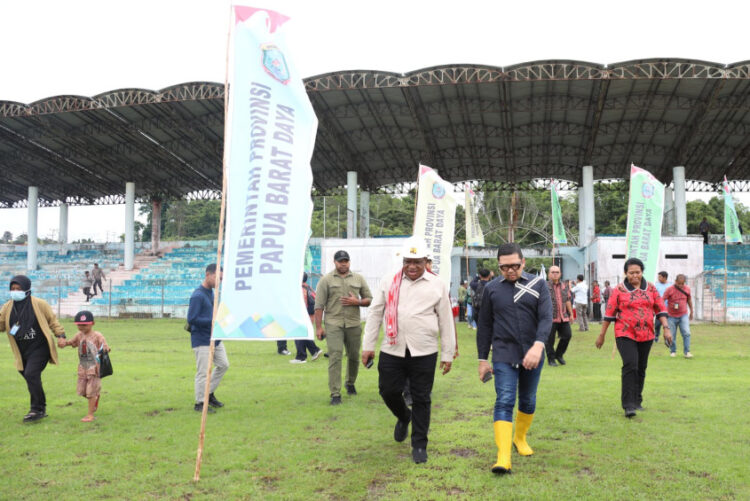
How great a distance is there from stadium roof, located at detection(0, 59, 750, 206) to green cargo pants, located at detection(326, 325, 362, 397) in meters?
19.9

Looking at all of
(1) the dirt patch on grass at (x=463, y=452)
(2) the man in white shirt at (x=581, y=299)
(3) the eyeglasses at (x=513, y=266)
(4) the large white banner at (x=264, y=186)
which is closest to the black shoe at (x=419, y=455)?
(1) the dirt patch on grass at (x=463, y=452)

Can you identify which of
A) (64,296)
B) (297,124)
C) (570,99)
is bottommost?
(64,296)

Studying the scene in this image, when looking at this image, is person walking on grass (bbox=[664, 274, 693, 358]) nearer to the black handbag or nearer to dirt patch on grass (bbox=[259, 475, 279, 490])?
dirt patch on grass (bbox=[259, 475, 279, 490])

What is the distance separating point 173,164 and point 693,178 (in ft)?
102

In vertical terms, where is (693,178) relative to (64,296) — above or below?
above

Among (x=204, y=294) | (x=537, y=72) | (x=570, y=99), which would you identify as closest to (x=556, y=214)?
(x=570, y=99)

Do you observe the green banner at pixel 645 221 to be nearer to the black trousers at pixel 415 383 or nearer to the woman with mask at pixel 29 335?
the black trousers at pixel 415 383

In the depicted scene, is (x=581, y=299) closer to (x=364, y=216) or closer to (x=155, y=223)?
(x=364, y=216)

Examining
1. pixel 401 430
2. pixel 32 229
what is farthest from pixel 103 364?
pixel 32 229

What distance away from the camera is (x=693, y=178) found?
3862cm

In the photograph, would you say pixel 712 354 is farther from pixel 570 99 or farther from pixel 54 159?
pixel 54 159

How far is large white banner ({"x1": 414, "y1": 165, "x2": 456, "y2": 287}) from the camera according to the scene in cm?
1151

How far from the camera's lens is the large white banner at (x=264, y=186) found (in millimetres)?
4961

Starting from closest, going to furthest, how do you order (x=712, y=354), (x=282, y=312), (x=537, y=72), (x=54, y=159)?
(x=282, y=312)
(x=712, y=354)
(x=537, y=72)
(x=54, y=159)
